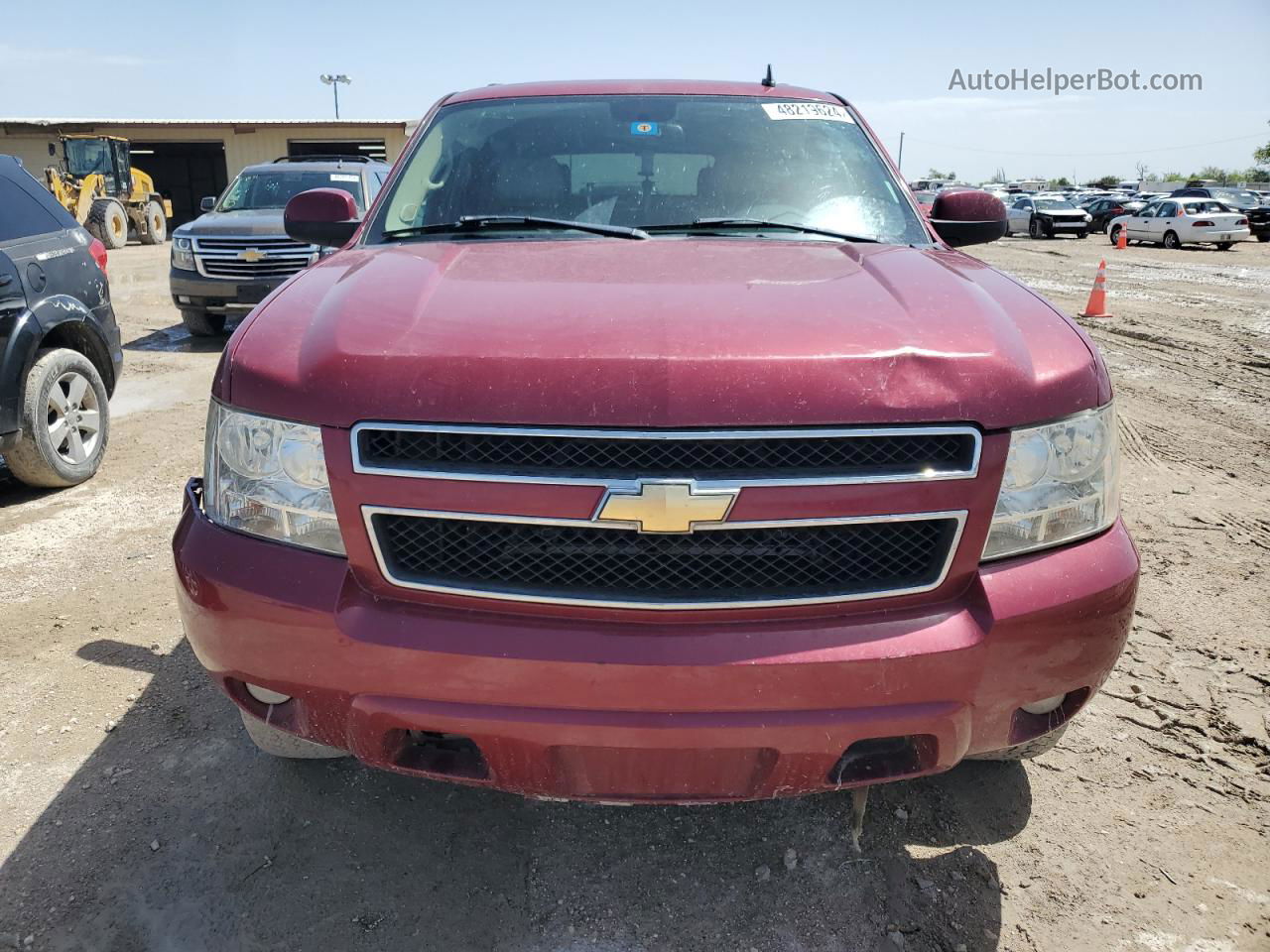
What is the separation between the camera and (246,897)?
2.24 m

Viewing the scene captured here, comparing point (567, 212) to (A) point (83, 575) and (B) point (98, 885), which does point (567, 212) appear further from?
(A) point (83, 575)

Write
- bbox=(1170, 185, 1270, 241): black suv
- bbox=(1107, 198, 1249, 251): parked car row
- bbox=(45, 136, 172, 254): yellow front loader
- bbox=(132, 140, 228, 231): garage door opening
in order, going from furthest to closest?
1. bbox=(132, 140, 228, 231): garage door opening
2. bbox=(1170, 185, 1270, 241): black suv
3. bbox=(1107, 198, 1249, 251): parked car row
4. bbox=(45, 136, 172, 254): yellow front loader

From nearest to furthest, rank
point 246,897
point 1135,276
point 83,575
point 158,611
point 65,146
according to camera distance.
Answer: point 246,897, point 158,611, point 83,575, point 1135,276, point 65,146

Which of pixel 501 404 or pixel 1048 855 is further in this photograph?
pixel 1048 855

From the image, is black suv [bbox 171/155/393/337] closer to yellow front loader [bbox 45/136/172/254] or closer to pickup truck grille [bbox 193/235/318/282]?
pickup truck grille [bbox 193/235/318/282]

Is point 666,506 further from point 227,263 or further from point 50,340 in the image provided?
point 227,263

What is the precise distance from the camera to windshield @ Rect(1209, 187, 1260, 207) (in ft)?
111

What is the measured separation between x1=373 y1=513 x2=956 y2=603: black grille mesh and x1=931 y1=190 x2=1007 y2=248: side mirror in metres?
1.86

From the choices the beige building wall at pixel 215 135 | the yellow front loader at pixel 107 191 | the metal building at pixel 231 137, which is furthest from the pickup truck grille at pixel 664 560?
the beige building wall at pixel 215 135

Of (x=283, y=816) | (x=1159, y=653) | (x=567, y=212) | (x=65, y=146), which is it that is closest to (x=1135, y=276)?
(x=1159, y=653)

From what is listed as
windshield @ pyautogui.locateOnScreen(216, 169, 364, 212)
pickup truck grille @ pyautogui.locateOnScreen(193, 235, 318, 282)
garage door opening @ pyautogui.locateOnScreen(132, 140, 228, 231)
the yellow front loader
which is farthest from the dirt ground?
garage door opening @ pyautogui.locateOnScreen(132, 140, 228, 231)

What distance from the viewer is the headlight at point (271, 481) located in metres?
1.89

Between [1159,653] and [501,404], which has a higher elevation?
[501,404]

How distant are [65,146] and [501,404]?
30.3 metres
